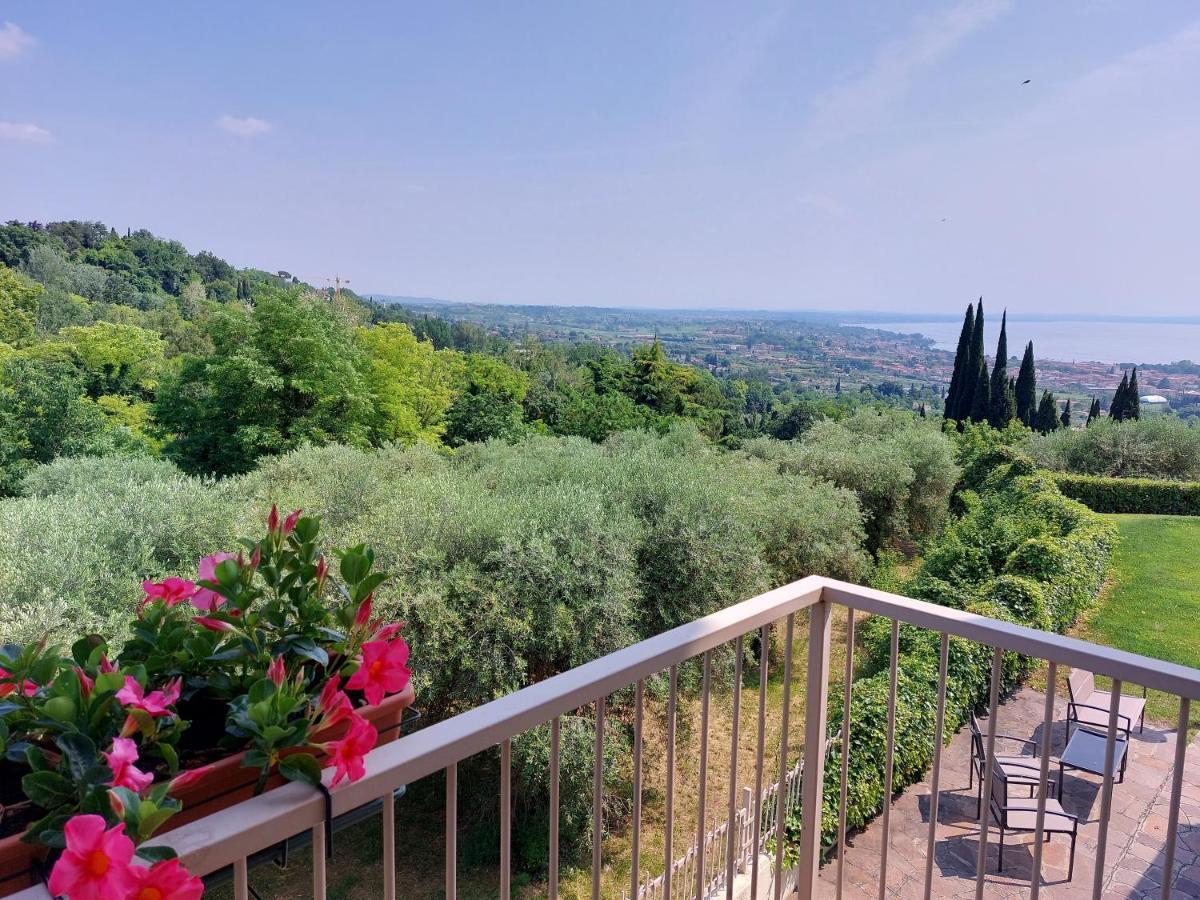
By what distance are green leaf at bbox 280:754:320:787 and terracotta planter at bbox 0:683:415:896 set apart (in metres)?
0.03

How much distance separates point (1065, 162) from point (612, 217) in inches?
821

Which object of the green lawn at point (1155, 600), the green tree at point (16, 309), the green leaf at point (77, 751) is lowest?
the green lawn at point (1155, 600)

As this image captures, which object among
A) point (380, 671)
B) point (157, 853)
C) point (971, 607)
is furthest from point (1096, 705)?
point (157, 853)

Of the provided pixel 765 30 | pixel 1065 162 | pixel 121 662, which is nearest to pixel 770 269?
pixel 1065 162

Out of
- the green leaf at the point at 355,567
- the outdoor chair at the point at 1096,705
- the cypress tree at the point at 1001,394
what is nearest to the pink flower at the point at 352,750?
the green leaf at the point at 355,567

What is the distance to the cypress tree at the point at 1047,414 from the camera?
21500mm

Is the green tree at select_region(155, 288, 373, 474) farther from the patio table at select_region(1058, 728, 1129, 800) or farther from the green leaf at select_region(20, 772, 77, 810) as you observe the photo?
the green leaf at select_region(20, 772, 77, 810)

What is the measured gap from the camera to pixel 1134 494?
13055 millimetres

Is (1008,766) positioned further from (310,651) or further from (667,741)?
(310,651)

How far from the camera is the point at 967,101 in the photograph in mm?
13141

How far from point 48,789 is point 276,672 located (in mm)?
208

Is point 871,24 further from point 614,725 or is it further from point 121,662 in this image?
point 121,662

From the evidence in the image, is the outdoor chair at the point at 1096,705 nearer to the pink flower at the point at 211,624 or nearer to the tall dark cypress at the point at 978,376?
the pink flower at the point at 211,624

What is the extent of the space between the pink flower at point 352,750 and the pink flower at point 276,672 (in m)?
0.09
